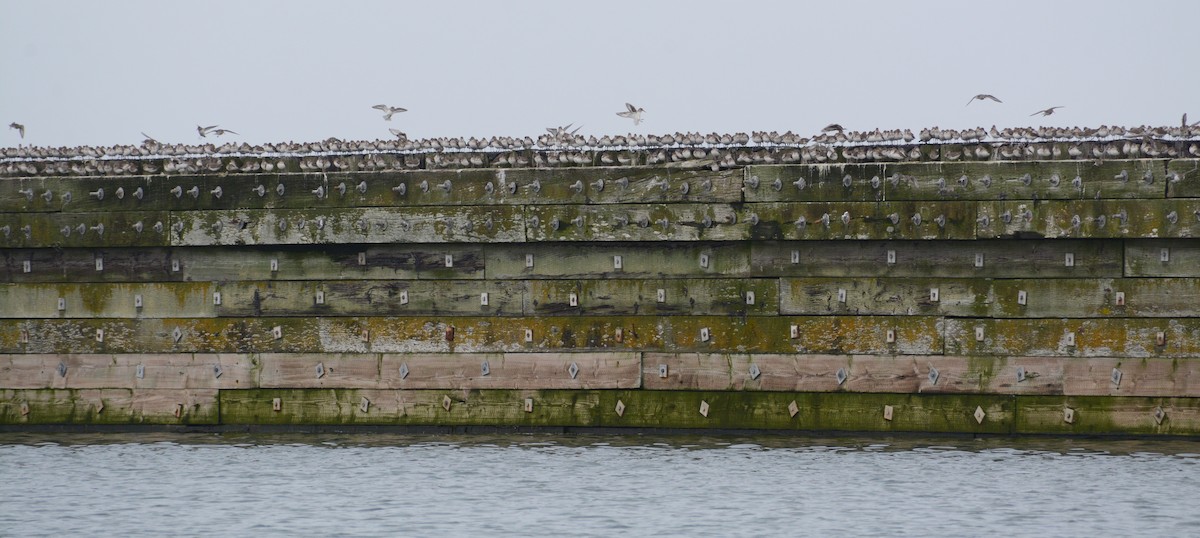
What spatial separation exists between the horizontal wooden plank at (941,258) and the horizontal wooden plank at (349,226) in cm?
515

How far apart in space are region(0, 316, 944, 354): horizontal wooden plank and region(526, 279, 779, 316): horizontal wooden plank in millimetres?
197

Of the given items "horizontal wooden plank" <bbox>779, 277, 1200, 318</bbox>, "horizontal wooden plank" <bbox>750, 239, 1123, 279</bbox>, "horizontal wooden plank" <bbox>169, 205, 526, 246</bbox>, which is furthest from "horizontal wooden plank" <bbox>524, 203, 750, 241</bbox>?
"horizontal wooden plank" <bbox>779, 277, 1200, 318</bbox>

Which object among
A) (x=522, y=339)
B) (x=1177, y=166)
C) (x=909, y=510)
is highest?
(x=1177, y=166)

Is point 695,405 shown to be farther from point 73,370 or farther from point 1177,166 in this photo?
point 73,370

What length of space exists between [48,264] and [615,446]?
12321 millimetres

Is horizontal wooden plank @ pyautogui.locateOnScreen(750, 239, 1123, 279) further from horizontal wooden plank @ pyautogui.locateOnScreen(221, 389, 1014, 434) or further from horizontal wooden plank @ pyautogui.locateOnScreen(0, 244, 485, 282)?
horizontal wooden plank @ pyautogui.locateOnScreen(0, 244, 485, 282)

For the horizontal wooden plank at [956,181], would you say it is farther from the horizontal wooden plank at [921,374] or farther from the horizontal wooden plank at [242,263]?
the horizontal wooden plank at [242,263]

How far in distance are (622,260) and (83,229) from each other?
11.0 meters

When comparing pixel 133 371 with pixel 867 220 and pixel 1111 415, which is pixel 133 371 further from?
pixel 1111 415

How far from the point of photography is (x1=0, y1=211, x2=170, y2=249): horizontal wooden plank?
42.5 meters

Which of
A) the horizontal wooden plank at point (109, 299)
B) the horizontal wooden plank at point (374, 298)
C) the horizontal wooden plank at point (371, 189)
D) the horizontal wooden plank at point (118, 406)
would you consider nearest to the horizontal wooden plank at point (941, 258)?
the horizontal wooden plank at point (371, 189)

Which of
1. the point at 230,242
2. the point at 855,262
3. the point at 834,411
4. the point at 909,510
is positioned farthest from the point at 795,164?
the point at 230,242

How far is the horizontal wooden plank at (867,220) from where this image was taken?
1555 inches

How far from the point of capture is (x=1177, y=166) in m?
38.8
